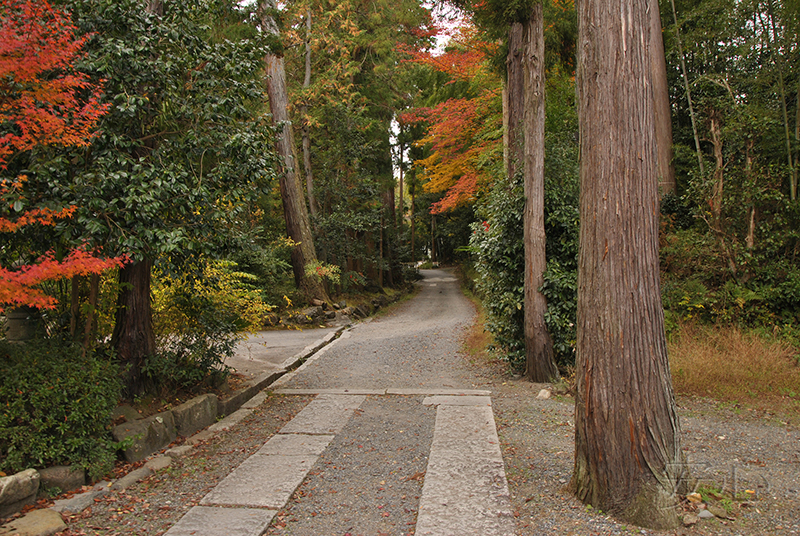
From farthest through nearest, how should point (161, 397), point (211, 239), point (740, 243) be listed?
point (740, 243)
point (161, 397)
point (211, 239)

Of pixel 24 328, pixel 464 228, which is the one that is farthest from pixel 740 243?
pixel 464 228

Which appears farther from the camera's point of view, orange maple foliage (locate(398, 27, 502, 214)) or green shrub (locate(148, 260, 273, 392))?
orange maple foliage (locate(398, 27, 502, 214))

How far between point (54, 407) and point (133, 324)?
66.3 inches

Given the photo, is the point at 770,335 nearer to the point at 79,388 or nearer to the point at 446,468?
the point at 446,468

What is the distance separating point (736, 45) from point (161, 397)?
558 inches

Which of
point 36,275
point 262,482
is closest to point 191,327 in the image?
point 262,482

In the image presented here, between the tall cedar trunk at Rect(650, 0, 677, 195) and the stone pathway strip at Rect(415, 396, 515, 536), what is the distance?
9409mm

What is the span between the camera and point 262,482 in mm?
4246

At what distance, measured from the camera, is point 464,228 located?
31.8 metres

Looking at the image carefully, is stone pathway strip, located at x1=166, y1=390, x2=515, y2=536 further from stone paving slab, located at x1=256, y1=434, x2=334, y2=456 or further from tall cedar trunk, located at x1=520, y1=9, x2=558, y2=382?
tall cedar trunk, located at x1=520, y1=9, x2=558, y2=382

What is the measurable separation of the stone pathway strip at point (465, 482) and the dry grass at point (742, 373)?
3214 millimetres

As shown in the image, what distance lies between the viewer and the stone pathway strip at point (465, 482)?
135 inches

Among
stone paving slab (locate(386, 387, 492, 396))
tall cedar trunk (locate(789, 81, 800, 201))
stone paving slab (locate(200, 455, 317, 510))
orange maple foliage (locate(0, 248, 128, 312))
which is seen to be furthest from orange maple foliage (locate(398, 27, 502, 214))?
orange maple foliage (locate(0, 248, 128, 312))

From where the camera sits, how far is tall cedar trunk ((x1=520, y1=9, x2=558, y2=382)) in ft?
24.2
